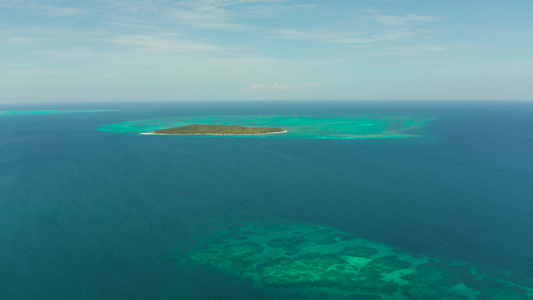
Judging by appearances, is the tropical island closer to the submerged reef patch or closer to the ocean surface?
the ocean surface

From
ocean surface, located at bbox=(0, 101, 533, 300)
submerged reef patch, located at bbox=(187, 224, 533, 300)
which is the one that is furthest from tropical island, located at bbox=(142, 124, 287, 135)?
submerged reef patch, located at bbox=(187, 224, 533, 300)

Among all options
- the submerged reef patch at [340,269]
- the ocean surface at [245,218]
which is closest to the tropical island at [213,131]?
the ocean surface at [245,218]

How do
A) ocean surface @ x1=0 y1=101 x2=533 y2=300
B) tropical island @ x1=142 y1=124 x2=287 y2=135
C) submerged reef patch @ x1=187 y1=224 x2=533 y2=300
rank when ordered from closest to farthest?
submerged reef patch @ x1=187 y1=224 x2=533 y2=300
ocean surface @ x1=0 y1=101 x2=533 y2=300
tropical island @ x1=142 y1=124 x2=287 y2=135

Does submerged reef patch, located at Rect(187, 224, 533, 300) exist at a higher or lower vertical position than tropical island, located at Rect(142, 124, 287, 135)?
lower

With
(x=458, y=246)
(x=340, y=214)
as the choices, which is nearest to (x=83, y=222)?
(x=340, y=214)

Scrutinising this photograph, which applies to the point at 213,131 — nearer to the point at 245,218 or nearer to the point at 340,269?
the point at 245,218

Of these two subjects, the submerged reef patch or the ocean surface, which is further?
the ocean surface
